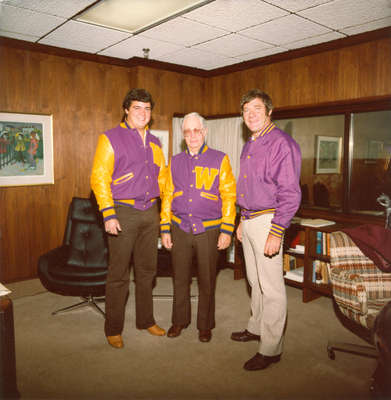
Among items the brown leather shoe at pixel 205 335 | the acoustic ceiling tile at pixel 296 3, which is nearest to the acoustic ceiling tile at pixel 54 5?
the acoustic ceiling tile at pixel 296 3

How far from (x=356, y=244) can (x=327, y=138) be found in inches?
96.7

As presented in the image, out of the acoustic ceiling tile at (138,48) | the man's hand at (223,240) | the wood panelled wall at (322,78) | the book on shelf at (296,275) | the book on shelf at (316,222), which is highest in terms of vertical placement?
the acoustic ceiling tile at (138,48)

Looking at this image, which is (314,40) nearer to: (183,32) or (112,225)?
(183,32)

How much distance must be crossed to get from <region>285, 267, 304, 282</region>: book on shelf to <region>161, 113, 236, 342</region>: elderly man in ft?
4.74

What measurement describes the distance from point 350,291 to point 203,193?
1.15 meters

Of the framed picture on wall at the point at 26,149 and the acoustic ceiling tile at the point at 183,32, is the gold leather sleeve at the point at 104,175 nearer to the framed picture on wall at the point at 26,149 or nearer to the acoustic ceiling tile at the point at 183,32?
the acoustic ceiling tile at the point at 183,32

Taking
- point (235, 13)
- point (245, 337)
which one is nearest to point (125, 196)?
point (245, 337)

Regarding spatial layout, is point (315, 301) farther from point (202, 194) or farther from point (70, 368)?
point (70, 368)

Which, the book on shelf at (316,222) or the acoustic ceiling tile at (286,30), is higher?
the acoustic ceiling tile at (286,30)

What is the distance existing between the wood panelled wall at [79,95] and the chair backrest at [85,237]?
0.68m

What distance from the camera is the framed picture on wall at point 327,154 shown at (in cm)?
448

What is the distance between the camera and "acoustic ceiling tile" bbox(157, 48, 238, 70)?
169 inches

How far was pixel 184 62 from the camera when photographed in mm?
4734

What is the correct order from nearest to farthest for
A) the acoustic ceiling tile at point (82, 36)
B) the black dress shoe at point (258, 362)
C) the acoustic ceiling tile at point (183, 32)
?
the black dress shoe at point (258, 362) → the acoustic ceiling tile at point (183, 32) → the acoustic ceiling tile at point (82, 36)
